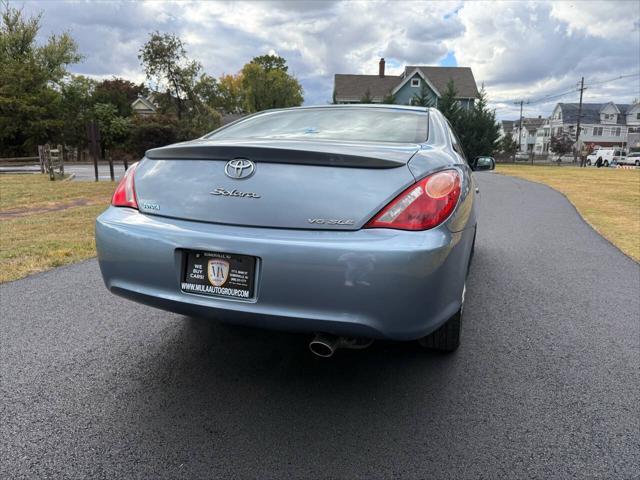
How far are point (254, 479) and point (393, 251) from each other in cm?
103

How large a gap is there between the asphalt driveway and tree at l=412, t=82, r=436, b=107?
1401 inches

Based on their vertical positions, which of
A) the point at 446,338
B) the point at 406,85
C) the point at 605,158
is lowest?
the point at 446,338

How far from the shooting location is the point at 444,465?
1892 millimetres

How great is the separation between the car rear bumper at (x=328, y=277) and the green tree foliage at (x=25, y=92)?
40.5 meters

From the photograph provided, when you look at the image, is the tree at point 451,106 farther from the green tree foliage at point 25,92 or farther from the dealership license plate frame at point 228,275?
the dealership license plate frame at point 228,275

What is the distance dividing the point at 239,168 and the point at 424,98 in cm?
3973

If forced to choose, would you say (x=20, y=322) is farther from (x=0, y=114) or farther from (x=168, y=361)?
(x=0, y=114)

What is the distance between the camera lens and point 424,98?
3912 centimetres

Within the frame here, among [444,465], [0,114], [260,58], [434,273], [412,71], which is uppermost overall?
[260,58]

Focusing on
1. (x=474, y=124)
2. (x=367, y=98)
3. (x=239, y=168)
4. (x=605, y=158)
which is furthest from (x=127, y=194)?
(x=605, y=158)

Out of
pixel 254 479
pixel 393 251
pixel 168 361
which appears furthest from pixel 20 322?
pixel 393 251

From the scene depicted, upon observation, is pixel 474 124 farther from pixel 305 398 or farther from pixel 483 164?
pixel 305 398

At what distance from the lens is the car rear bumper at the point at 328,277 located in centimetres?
190

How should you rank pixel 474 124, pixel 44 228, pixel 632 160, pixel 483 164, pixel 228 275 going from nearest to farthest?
pixel 228 275, pixel 483 164, pixel 44 228, pixel 474 124, pixel 632 160
